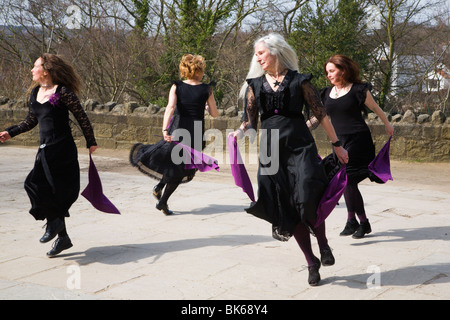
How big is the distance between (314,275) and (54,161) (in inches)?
86.4

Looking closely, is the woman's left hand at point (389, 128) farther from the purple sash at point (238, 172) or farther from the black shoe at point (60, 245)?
the black shoe at point (60, 245)

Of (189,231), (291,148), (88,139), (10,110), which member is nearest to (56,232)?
(88,139)

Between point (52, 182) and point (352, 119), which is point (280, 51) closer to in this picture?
point (352, 119)

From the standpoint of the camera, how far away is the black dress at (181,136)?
6449mm

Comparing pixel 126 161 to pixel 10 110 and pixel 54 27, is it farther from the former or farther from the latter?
pixel 54 27

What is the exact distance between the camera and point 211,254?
16.1ft

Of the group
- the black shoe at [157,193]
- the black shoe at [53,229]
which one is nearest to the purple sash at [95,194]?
the black shoe at [53,229]

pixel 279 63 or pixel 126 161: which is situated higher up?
pixel 279 63

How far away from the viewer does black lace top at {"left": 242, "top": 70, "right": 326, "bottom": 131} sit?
4.09m

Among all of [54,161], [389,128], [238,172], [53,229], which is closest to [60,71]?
[54,161]

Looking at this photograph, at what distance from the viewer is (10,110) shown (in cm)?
1353

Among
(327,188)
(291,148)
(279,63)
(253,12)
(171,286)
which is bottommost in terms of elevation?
(171,286)

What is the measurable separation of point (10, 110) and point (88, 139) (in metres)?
9.26

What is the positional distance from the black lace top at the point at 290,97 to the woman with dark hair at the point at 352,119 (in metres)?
1.30
